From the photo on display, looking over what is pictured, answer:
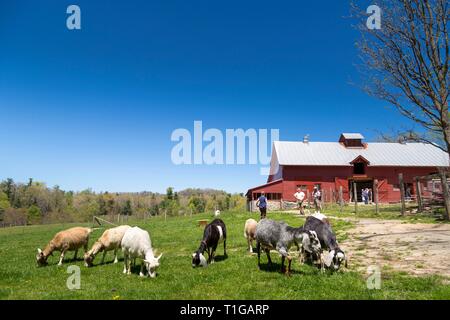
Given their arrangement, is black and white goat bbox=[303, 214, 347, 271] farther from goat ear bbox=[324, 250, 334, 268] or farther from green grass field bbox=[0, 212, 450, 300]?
green grass field bbox=[0, 212, 450, 300]

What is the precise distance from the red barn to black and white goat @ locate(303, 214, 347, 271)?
3519 cm

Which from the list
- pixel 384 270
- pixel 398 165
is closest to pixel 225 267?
pixel 384 270

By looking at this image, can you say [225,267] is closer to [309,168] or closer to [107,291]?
[107,291]

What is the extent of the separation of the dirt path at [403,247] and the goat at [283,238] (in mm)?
1758

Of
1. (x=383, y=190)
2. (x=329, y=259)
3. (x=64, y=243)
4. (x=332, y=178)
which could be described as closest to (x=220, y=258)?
(x=329, y=259)

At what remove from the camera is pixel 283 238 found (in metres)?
10.1

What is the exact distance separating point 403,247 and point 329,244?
4392 millimetres

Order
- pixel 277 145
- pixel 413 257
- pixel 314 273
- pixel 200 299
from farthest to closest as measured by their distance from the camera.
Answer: pixel 277 145 → pixel 413 257 → pixel 314 273 → pixel 200 299

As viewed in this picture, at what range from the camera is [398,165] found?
49.9 meters

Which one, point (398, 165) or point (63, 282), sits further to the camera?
point (398, 165)

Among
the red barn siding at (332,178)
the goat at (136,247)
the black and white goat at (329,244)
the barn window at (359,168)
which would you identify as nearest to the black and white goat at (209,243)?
the goat at (136,247)

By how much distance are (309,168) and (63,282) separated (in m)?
43.4

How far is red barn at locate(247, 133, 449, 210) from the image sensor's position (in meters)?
48.5

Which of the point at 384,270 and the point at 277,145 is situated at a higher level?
the point at 277,145
